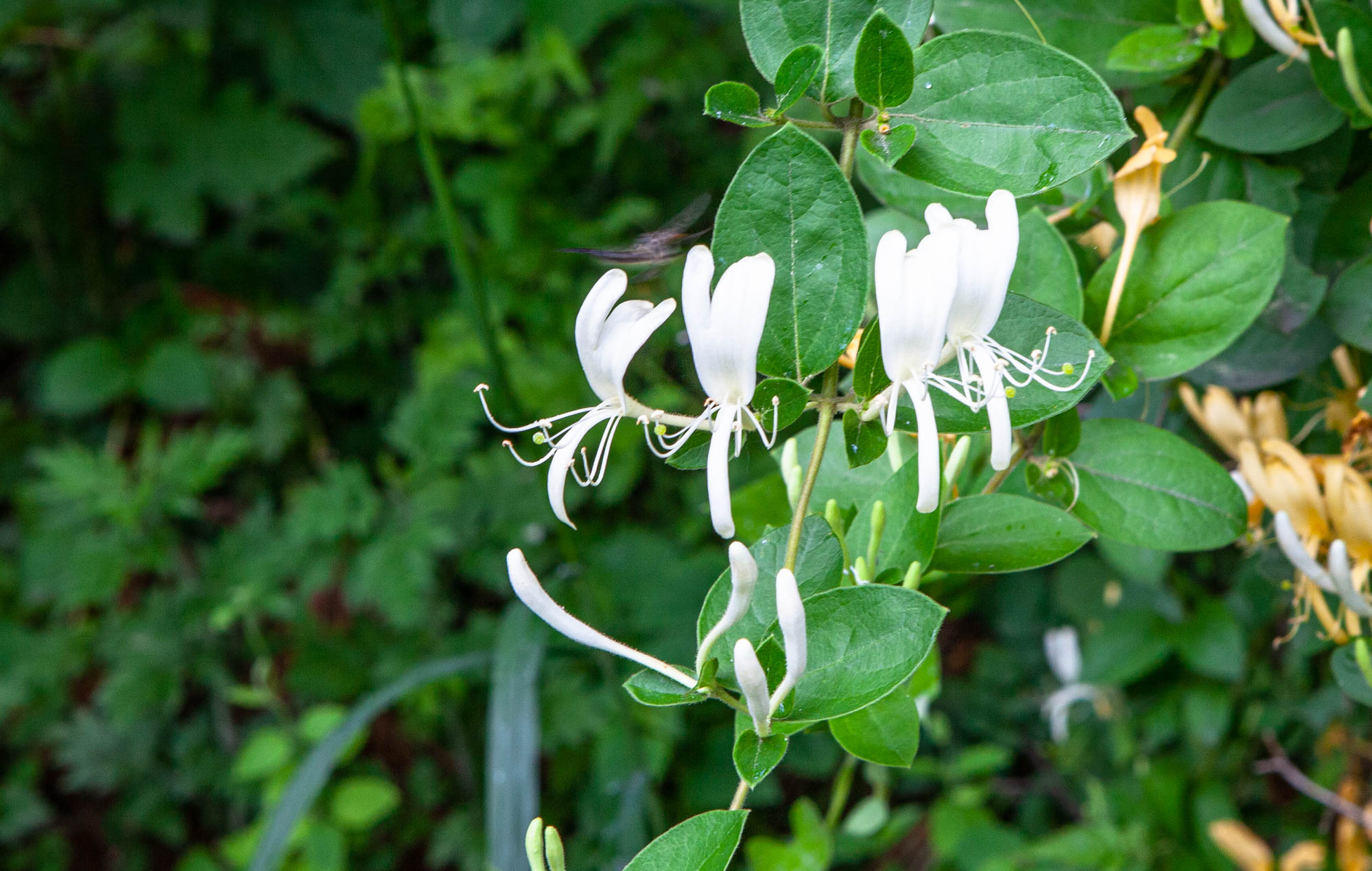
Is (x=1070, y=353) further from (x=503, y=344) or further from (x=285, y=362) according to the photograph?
Result: (x=285, y=362)

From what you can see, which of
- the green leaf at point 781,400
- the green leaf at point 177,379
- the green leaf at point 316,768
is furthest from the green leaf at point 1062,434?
the green leaf at point 177,379

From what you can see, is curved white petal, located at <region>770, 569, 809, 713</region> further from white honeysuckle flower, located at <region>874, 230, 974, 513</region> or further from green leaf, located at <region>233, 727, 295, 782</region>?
green leaf, located at <region>233, 727, 295, 782</region>

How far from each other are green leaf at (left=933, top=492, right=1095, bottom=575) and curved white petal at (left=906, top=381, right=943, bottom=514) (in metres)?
0.07

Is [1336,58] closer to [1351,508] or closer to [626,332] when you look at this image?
[1351,508]

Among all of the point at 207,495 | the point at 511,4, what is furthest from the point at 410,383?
the point at 511,4

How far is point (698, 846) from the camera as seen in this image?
0.25 metres

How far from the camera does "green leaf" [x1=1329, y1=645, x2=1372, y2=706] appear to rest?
36cm

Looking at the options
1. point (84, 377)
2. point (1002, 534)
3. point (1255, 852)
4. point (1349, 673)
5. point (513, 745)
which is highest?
point (1002, 534)

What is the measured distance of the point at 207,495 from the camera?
1496 mm

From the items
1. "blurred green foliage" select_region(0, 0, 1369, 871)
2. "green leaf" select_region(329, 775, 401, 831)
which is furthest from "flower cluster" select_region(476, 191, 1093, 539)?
"green leaf" select_region(329, 775, 401, 831)

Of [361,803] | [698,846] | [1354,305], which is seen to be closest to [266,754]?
[361,803]

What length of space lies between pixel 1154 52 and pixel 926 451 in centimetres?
21

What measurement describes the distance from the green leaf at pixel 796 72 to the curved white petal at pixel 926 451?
0.28ft

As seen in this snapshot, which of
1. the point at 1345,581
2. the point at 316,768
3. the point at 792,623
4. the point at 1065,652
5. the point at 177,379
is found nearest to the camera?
the point at 792,623
